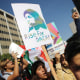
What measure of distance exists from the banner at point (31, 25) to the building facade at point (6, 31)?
47.2 metres

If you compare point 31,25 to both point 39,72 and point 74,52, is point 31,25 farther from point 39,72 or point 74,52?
point 74,52

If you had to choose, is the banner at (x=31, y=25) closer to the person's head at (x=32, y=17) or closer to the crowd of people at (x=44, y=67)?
the person's head at (x=32, y=17)

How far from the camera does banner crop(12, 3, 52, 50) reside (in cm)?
371

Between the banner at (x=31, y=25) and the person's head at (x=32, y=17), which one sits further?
the person's head at (x=32, y=17)

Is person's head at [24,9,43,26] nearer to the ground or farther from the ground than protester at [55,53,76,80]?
farther from the ground

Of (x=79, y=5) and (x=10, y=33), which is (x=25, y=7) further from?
(x=10, y=33)

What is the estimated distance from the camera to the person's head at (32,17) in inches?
154

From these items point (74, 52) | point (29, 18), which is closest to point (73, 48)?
point (74, 52)

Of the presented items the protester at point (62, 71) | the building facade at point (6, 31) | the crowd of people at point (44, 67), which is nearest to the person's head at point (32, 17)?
the crowd of people at point (44, 67)

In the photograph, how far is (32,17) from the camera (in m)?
4.05

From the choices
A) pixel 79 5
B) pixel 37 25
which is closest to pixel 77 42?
pixel 79 5

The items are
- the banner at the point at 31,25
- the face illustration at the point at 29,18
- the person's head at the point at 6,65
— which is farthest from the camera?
the face illustration at the point at 29,18

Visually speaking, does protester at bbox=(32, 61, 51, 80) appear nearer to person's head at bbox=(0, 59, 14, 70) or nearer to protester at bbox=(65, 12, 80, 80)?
person's head at bbox=(0, 59, 14, 70)

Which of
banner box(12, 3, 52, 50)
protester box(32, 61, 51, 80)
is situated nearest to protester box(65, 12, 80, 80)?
protester box(32, 61, 51, 80)
